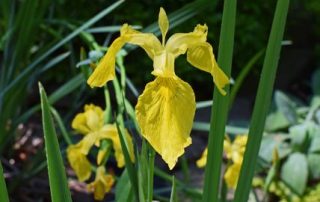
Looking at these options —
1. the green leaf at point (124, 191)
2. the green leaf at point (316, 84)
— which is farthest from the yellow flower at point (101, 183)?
the green leaf at point (316, 84)

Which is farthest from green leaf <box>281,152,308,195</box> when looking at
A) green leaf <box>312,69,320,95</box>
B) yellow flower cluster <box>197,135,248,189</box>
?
yellow flower cluster <box>197,135,248,189</box>

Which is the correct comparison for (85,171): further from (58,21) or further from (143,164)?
(58,21)

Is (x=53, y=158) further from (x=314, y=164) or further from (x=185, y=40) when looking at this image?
(x=314, y=164)

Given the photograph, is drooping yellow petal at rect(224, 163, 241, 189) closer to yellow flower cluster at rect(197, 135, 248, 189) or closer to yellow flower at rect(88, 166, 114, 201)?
yellow flower cluster at rect(197, 135, 248, 189)

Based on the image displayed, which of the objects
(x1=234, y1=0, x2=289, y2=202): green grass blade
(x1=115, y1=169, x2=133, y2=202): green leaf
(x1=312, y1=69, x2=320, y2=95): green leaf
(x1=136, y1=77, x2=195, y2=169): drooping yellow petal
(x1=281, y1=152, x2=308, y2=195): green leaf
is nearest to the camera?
(x1=136, y1=77, x2=195, y2=169): drooping yellow petal

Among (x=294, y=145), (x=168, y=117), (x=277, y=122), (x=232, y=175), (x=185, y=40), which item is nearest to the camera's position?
(x=168, y=117)

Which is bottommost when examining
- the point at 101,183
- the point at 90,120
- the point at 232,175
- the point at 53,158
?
the point at 232,175

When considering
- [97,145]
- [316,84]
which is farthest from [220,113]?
[316,84]
